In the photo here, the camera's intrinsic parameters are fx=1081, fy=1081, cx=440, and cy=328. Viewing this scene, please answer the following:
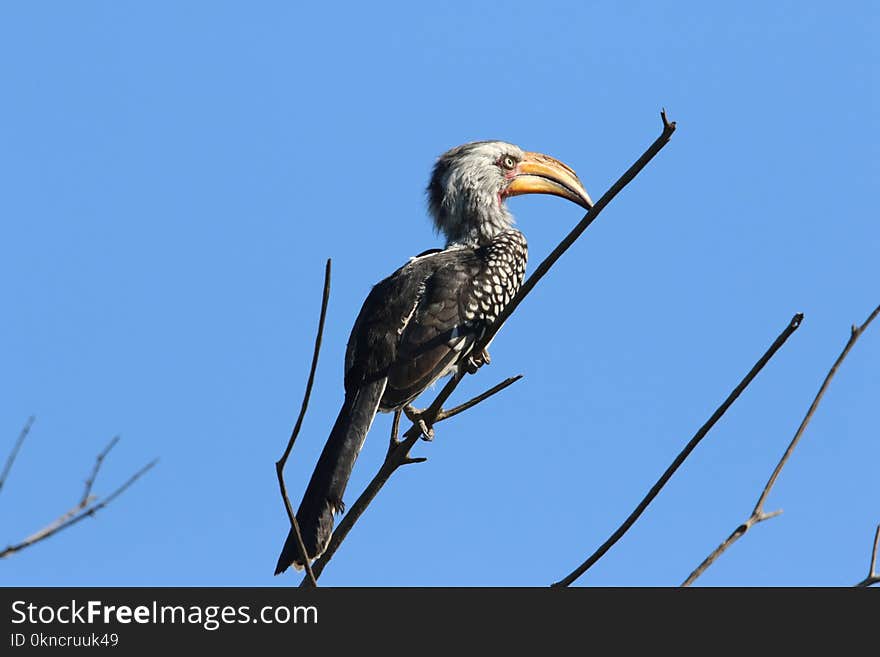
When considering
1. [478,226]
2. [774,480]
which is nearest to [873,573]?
[774,480]

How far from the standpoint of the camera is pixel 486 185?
7230 mm

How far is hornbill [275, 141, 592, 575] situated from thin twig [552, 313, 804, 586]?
1.85m

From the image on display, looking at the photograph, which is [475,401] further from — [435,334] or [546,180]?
[546,180]

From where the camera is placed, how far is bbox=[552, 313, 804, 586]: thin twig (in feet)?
9.30

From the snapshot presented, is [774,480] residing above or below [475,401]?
below

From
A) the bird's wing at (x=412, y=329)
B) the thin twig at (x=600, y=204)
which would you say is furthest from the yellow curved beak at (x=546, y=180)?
the thin twig at (x=600, y=204)

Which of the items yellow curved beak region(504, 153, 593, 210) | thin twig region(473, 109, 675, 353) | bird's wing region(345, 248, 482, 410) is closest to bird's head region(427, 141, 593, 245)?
yellow curved beak region(504, 153, 593, 210)

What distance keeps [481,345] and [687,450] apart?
171 cm

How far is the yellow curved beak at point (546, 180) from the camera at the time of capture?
7348 millimetres

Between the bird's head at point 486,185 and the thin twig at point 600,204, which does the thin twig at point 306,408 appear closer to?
the thin twig at point 600,204

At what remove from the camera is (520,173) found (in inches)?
293

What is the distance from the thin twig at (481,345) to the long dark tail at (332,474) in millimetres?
589

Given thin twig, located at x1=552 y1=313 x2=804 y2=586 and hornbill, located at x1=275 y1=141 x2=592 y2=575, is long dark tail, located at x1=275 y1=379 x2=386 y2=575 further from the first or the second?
thin twig, located at x1=552 y1=313 x2=804 y2=586
